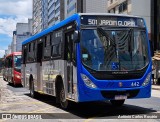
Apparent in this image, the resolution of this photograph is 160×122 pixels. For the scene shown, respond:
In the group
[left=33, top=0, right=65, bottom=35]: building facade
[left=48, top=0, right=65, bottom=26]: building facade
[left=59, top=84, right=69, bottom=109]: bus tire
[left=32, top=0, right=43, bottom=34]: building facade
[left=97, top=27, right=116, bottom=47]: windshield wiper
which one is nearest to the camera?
[left=97, top=27, right=116, bottom=47]: windshield wiper

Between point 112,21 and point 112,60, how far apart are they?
1290mm

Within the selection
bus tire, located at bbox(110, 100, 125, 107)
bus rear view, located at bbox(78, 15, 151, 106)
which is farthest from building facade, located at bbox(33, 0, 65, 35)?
bus rear view, located at bbox(78, 15, 151, 106)

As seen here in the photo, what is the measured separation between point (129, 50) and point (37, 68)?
24.2 ft

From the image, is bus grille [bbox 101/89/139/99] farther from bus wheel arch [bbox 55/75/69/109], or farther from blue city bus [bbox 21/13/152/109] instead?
bus wheel arch [bbox 55/75/69/109]

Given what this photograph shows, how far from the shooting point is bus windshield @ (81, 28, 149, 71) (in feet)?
40.0

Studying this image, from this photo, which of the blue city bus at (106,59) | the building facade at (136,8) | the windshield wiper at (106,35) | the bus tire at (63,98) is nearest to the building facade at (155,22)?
the building facade at (136,8)

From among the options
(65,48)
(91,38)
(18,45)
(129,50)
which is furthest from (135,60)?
(18,45)

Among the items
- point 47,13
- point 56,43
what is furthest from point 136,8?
point 47,13

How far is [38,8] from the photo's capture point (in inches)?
7515

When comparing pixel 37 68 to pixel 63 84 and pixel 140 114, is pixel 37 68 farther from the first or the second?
pixel 140 114

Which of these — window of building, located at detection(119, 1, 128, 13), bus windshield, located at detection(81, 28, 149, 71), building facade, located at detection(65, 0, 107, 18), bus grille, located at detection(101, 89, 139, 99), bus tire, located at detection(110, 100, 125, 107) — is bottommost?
bus tire, located at detection(110, 100, 125, 107)

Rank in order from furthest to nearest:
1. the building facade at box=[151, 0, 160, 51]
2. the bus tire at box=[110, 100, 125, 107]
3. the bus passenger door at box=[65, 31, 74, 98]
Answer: the building facade at box=[151, 0, 160, 51], the bus tire at box=[110, 100, 125, 107], the bus passenger door at box=[65, 31, 74, 98]

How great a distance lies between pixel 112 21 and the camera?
12.6 m

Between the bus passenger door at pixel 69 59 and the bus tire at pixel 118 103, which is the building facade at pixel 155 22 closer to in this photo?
the bus tire at pixel 118 103
